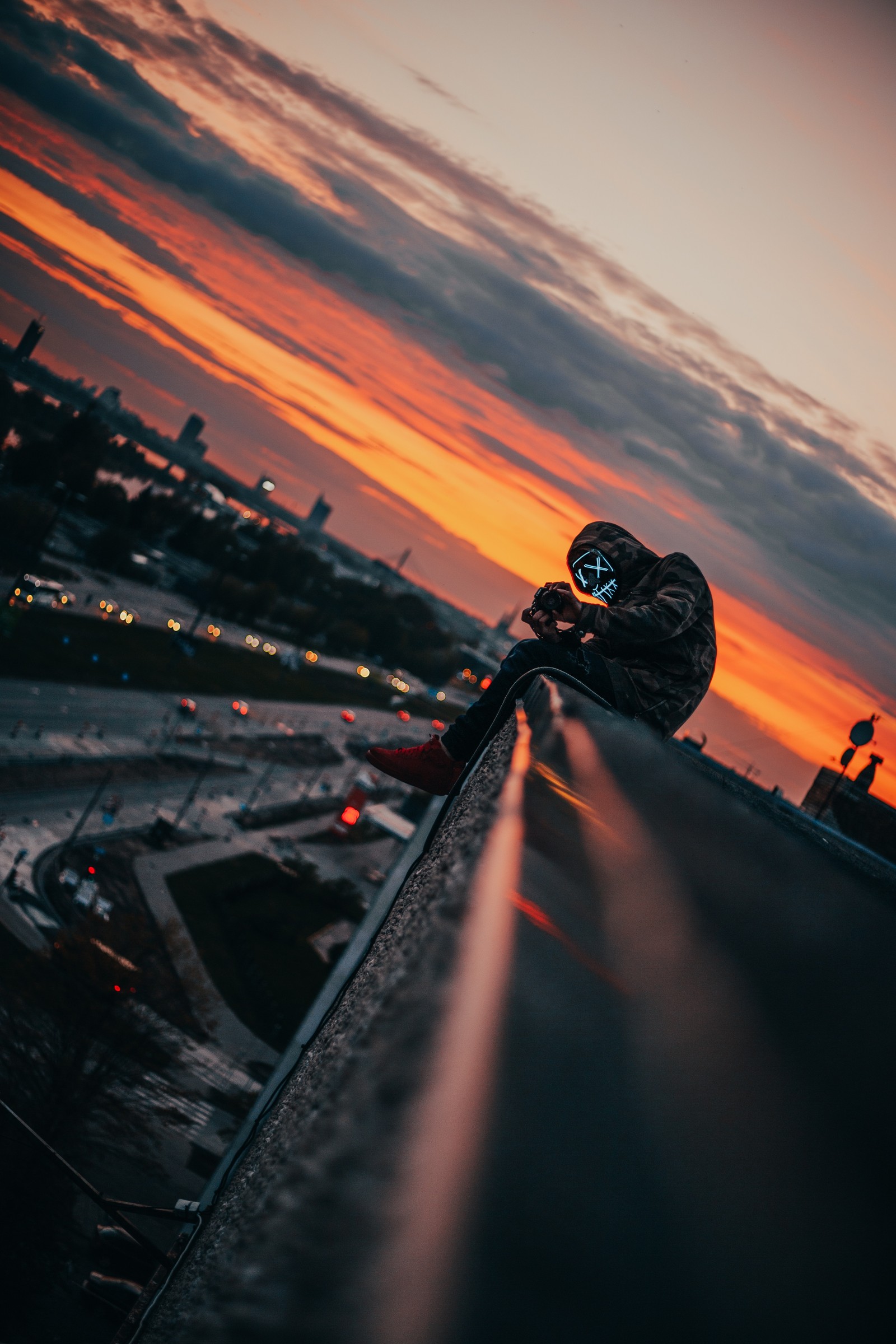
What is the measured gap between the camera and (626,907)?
132 centimetres

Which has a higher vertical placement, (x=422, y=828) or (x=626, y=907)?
(x=626, y=907)

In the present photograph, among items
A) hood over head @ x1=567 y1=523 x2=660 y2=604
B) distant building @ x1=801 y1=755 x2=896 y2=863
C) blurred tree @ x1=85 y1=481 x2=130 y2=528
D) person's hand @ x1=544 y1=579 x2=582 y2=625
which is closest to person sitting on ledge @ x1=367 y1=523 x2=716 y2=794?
person's hand @ x1=544 y1=579 x2=582 y2=625

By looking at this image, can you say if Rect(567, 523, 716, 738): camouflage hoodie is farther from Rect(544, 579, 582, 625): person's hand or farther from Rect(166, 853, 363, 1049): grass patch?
Rect(166, 853, 363, 1049): grass patch

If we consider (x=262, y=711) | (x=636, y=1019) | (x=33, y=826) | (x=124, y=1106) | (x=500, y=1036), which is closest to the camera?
(x=500, y=1036)

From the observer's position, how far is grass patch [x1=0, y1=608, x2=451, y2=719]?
39656 mm

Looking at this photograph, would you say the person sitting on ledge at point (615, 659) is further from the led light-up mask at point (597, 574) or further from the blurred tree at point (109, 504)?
the blurred tree at point (109, 504)

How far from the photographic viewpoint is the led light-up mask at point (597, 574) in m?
4.54

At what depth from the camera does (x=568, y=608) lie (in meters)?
3.65

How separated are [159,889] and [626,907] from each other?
92.0 ft

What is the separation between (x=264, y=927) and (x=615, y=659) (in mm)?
26454

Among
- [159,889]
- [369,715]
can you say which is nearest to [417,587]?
[369,715]

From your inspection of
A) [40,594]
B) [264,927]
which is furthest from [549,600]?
[40,594]

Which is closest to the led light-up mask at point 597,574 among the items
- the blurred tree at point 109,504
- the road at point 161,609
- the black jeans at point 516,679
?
the black jeans at point 516,679

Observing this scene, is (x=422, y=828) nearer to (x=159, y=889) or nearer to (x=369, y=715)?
(x=159, y=889)
